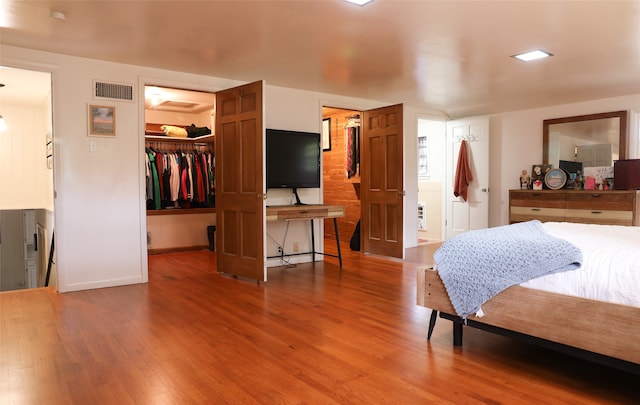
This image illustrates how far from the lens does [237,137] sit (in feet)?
15.0

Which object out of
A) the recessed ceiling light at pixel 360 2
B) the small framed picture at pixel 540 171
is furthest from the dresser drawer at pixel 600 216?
the recessed ceiling light at pixel 360 2

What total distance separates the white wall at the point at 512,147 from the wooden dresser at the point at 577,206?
0.59m

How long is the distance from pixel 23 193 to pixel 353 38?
570 centimetres

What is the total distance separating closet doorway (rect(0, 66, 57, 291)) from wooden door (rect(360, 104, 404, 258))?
4489 millimetres

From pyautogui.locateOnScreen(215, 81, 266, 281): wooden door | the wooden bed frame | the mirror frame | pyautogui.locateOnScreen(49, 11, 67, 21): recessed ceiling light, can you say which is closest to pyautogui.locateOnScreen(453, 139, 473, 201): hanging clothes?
the mirror frame

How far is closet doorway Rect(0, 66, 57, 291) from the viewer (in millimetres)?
6367

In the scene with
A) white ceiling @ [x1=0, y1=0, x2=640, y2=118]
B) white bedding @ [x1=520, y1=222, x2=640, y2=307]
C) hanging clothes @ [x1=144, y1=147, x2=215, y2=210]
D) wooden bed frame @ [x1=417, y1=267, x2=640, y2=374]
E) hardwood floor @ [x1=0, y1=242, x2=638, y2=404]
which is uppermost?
white ceiling @ [x1=0, y1=0, x2=640, y2=118]

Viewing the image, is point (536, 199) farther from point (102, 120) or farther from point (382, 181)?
point (102, 120)

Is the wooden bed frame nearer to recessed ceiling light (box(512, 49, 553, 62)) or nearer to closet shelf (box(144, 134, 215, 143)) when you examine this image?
recessed ceiling light (box(512, 49, 553, 62))

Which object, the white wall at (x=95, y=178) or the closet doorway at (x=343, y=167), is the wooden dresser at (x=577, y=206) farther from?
the white wall at (x=95, y=178)

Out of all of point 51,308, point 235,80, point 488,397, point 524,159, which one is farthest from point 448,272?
point 524,159

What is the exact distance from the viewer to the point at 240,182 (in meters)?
4.52

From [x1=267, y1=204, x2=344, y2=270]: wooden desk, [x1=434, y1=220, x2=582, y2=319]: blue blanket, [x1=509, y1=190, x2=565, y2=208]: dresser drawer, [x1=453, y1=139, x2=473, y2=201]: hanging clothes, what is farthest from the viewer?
[x1=453, y1=139, x2=473, y2=201]: hanging clothes

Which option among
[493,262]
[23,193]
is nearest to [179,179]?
[23,193]
